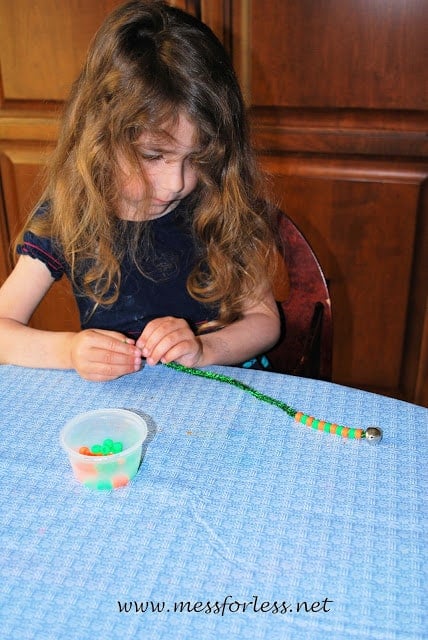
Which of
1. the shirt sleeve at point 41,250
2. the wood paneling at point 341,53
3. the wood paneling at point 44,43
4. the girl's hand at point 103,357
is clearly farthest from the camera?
the wood paneling at point 44,43

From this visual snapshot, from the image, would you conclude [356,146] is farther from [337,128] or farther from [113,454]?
[113,454]

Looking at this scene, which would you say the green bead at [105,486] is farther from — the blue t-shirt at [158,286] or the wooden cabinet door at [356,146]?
the wooden cabinet door at [356,146]

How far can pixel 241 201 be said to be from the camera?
43.5 inches

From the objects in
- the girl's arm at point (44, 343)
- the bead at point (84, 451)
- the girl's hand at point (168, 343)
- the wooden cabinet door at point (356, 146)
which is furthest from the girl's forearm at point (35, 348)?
the wooden cabinet door at point (356, 146)

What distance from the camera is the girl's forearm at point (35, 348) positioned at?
929 millimetres

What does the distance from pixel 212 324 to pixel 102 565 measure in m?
0.61

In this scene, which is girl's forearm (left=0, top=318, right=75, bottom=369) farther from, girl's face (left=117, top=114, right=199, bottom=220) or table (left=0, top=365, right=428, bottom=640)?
girl's face (left=117, top=114, right=199, bottom=220)

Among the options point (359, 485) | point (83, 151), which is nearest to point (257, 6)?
point (83, 151)

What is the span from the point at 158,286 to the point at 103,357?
0.33 metres

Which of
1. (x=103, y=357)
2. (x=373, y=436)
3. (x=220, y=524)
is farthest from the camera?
(x=103, y=357)

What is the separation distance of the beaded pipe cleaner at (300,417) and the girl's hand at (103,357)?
0.06 m

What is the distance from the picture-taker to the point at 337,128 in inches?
66.4

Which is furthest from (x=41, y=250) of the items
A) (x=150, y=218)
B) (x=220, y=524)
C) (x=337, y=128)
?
(x=337, y=128)

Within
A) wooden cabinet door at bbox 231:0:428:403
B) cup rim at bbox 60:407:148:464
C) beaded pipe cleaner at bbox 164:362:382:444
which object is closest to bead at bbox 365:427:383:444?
beaded pipe cleaner at bbox 164:362:382:444
